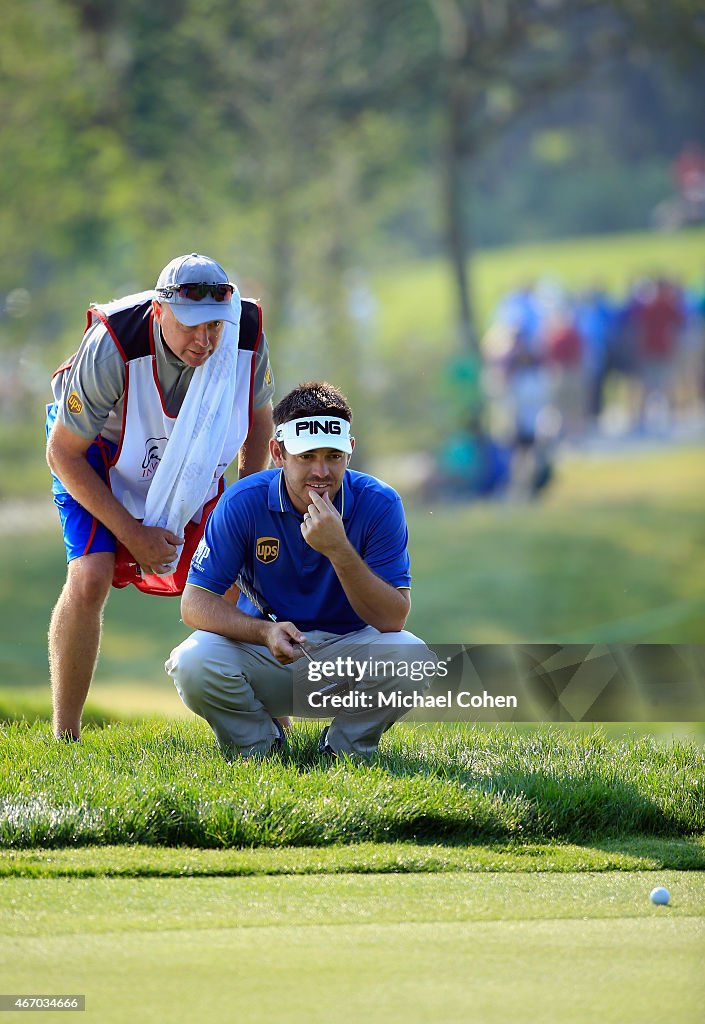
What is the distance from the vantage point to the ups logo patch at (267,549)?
4.61 meters

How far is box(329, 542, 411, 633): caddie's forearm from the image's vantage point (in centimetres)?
443

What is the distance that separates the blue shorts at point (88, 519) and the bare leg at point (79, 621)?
4cm

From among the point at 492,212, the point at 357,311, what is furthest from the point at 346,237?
the point at 492,212

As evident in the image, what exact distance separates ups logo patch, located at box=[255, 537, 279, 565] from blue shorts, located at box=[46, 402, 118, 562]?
637 mm

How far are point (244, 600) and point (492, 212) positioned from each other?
13.0 m

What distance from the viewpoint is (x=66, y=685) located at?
16.4ft

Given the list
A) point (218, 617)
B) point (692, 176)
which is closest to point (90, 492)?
point (218, 617)

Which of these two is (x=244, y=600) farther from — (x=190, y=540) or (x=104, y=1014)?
(x=104, y=1014)

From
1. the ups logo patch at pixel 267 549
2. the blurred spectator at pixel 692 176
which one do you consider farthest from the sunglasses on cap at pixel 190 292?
the blurred spectator at pixel 692 176

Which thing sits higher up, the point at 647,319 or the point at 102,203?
the point at 102,203

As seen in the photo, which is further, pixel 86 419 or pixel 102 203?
pixel 102 203

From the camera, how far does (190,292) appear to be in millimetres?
4730

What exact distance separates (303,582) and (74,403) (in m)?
0.99

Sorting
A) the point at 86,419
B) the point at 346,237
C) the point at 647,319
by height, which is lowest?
the point at 86,419
